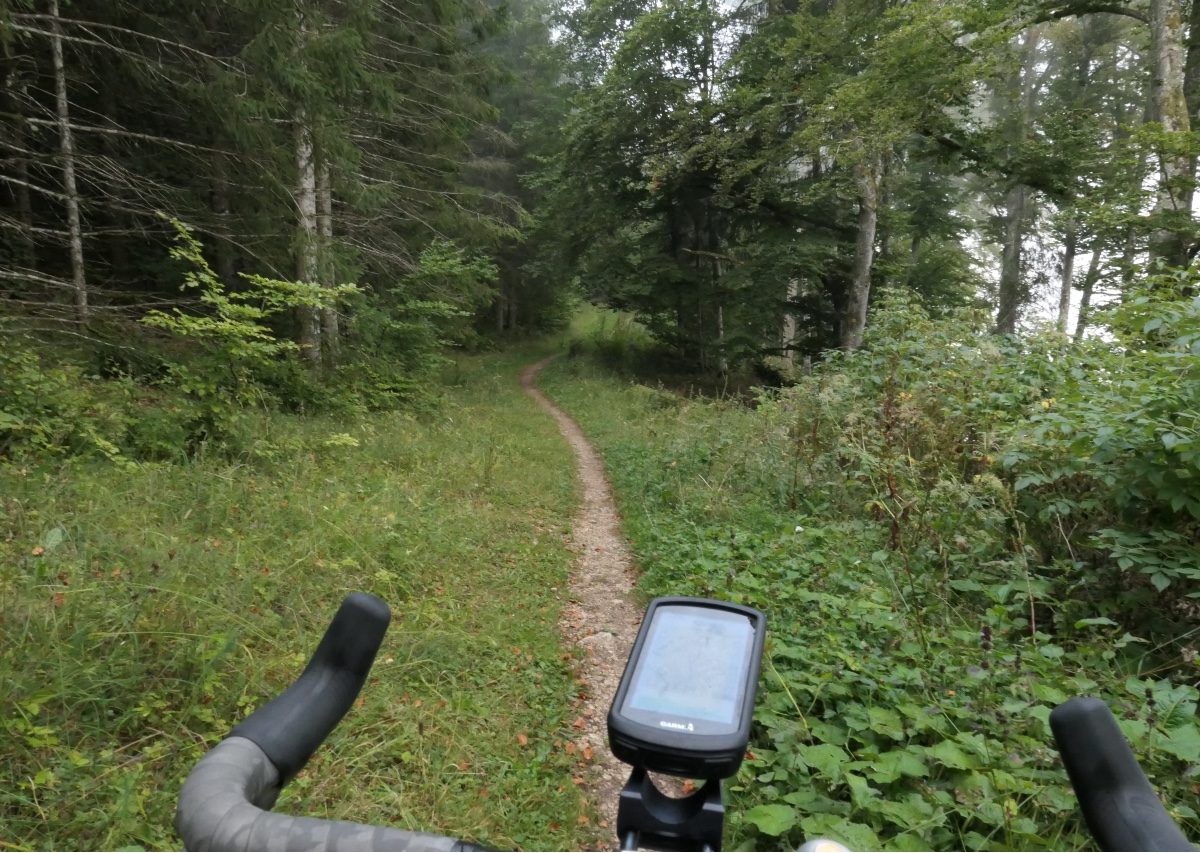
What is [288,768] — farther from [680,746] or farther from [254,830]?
[680,746]

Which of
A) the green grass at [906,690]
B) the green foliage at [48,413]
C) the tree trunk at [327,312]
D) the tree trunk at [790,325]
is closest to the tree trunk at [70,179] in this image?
the green foliage at [48,413]

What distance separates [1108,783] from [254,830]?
1431 millimetres

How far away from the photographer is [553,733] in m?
4.04

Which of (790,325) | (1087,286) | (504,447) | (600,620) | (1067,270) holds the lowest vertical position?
(600,620)

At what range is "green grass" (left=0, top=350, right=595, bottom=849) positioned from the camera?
2957 mm

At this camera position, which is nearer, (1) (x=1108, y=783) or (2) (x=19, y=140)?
(1) (x=1108, y=783)

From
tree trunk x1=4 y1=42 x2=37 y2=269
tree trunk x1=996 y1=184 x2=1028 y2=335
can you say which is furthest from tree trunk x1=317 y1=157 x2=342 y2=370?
tree trunk x1=996 y1=184 x2=1028 y2=335

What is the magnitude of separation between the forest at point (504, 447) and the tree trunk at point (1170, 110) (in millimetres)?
52

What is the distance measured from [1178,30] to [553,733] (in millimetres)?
11956

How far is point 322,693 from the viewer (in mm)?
1289

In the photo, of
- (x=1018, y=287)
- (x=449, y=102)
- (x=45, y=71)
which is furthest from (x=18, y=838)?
(x=1018, y=287)

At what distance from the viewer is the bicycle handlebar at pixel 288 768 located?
0.98m

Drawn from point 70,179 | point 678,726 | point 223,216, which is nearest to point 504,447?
point 223,216

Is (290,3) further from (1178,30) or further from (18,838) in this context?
(1178,30)
